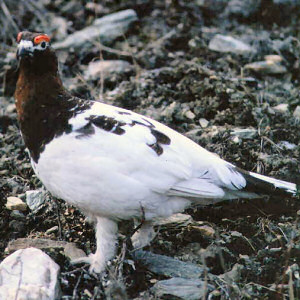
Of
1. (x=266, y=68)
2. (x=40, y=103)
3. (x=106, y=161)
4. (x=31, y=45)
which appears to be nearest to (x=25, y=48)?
(x=31, y=45)

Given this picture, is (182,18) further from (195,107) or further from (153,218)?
(153,218)

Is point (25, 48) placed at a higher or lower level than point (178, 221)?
higher

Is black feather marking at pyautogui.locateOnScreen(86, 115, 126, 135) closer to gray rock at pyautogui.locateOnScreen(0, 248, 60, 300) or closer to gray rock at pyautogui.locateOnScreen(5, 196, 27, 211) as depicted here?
gray rock at pyautogui.locateOnScreen(0, 248, 60, 300)

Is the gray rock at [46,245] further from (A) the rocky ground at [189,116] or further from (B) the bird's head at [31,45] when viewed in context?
(B) the bird's head at [31,45]

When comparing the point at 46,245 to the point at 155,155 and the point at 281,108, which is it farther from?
the point at 281,108

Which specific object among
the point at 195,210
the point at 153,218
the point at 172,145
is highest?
the point at 172,145

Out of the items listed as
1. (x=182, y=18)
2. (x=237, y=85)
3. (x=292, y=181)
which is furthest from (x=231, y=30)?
(x=292, y=181)
